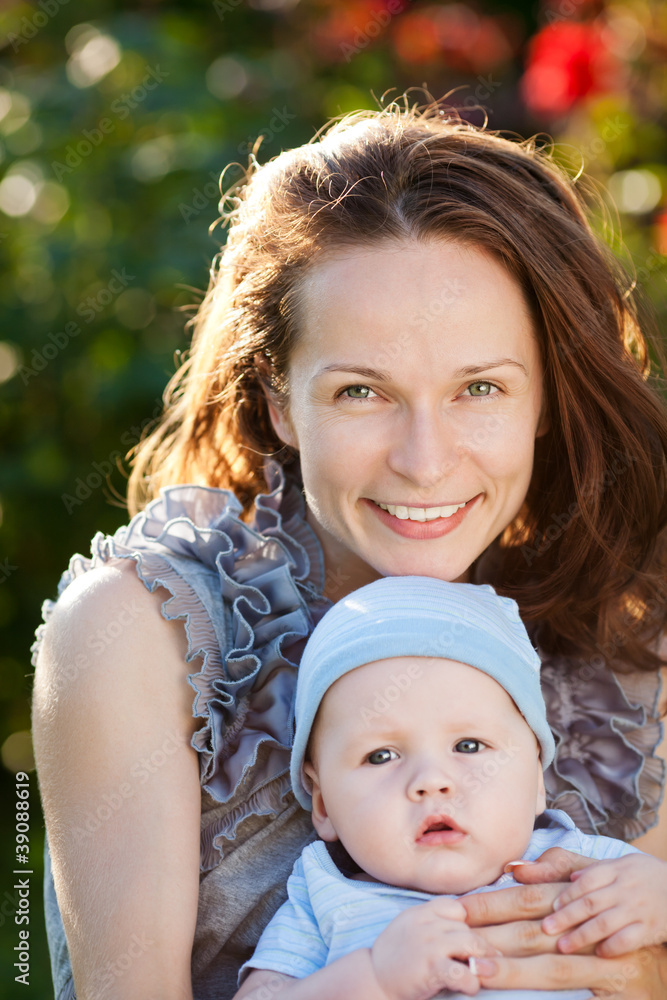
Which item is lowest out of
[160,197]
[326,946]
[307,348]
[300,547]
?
[326,946]

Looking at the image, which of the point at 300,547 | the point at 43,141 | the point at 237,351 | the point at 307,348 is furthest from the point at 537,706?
the point at 43,141

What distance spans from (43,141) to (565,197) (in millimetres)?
1864

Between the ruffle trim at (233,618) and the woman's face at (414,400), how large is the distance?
7.1 inches

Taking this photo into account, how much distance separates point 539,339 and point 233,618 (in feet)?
2.85

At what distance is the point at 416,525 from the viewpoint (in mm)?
2059

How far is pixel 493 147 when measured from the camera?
2.25m

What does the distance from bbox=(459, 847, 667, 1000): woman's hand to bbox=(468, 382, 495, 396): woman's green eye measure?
0.88 m

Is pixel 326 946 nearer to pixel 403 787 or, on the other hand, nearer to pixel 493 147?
pixel 403 787

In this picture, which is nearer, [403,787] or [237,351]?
[403,787]

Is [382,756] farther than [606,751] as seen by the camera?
No

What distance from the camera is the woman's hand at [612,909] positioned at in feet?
5.40

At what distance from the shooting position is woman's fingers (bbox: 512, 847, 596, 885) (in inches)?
67.5

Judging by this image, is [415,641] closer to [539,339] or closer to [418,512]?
[418,512]

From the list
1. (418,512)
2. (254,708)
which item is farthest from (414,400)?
(254,708)
